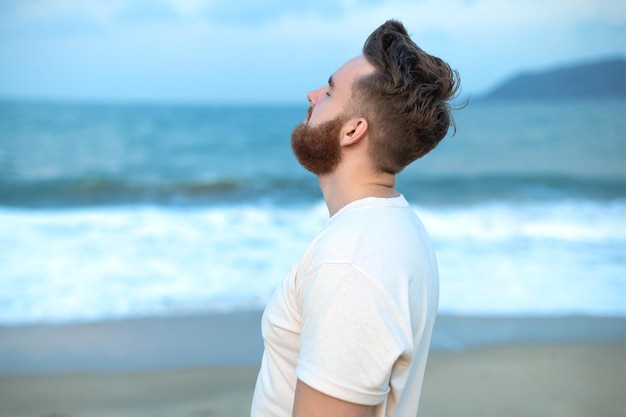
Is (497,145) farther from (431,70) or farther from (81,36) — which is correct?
(431,70)

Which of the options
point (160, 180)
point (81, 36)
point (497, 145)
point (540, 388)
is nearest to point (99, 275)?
point (540, 388)

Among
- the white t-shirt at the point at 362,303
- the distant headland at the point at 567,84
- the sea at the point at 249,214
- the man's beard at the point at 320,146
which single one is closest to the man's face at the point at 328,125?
the man's beard at the point at 320,146

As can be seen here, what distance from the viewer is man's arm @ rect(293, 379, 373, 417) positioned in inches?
53.1

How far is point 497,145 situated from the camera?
2372 centimetres

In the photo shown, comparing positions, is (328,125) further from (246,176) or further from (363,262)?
(246,176)

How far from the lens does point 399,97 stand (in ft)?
5.08

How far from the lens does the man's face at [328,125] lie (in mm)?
1601

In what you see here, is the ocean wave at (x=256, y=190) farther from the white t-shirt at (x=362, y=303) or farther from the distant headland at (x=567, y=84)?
the distant headland at (x=567, y=84)

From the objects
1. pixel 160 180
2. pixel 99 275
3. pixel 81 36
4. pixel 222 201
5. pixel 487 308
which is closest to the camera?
pixel 487 308

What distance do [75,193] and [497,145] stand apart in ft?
48.0

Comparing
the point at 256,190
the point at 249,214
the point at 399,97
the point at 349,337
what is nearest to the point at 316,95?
the point at 399,97

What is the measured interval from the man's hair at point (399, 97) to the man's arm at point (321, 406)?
0.54 metres

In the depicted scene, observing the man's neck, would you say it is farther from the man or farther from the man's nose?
the man's nose

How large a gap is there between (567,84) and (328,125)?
31433 mm
